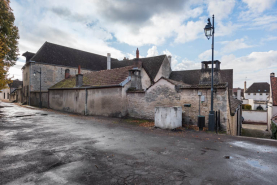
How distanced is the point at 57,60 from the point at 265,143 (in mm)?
34164

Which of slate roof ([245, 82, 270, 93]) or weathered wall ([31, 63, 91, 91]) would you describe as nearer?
weathered wall ([31, 63, 91, 91])

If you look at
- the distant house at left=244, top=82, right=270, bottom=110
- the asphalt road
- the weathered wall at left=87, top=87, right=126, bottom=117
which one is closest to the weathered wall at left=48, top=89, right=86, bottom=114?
the weathered wall at left=87, top=87, right=126, bottom=117

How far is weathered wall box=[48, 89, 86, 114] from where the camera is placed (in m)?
18.2

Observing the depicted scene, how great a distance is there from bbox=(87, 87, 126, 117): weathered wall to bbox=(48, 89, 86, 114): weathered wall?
1.60 metres

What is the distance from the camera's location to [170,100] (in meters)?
11.7

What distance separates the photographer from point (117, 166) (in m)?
4.41

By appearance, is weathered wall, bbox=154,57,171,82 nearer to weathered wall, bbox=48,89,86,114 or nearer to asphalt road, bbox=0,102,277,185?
weathered wall, bbox=48,89,86,114

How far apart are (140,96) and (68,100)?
11262 millimetres

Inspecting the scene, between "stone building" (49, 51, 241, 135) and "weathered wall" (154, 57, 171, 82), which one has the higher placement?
"weathered wall" (154, 57, 171, 82)

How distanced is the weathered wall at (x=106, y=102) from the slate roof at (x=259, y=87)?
209ft

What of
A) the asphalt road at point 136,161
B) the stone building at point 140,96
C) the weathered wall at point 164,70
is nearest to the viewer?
the asphalt road at point 136,161

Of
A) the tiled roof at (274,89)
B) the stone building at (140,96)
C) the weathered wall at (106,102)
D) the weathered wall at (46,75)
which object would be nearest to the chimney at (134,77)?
the stone building at (140,96)

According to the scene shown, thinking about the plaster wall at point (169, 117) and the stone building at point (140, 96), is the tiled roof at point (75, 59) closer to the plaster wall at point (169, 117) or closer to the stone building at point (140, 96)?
the stone building at point (140, 96)

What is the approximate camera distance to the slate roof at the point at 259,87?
191ft
